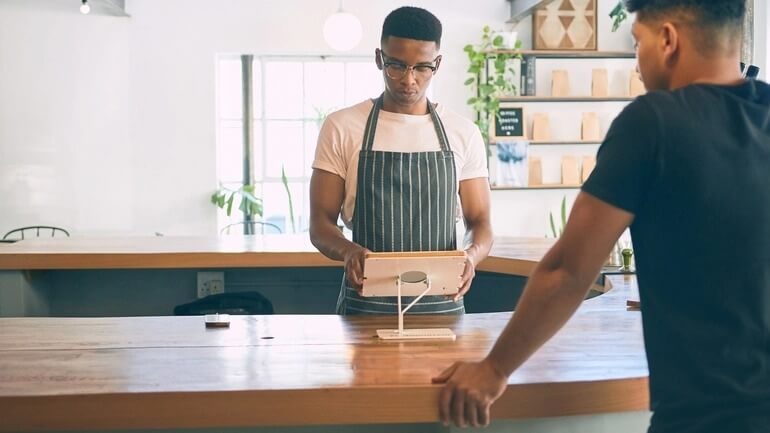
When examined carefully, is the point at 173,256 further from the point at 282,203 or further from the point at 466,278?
the point at 282,203

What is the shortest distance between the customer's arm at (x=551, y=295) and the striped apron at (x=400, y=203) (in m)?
1.04

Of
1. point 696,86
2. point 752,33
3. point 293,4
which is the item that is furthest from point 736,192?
point 293,4

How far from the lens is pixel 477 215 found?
2.61 m

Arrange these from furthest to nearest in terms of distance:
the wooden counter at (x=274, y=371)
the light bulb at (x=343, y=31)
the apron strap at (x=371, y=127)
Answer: the light bulb at (x=343, y=31) < the apron strap at (x=371, y=127) < the wooden counter at (x=274, y=371)

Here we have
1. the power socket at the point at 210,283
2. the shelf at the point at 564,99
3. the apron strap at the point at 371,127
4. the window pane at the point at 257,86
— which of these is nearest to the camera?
the apron strap at the point at 371,127

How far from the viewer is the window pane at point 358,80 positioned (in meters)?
7.40

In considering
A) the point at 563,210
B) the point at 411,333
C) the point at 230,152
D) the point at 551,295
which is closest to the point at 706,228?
the point at 551,295

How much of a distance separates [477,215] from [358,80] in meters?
4.94

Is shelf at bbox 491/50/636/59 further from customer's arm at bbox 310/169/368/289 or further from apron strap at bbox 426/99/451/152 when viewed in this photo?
customer's arm at bbox 310/169/368/289

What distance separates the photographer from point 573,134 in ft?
24.3

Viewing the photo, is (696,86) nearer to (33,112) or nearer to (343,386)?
(343,386)

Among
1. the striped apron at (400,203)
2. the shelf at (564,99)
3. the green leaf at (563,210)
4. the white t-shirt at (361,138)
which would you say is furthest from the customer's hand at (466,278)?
the shelf at (564,99)

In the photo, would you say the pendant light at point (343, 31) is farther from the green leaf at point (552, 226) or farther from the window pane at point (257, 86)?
the green leaf at point (552, 226)

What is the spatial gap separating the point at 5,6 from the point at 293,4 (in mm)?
2124
